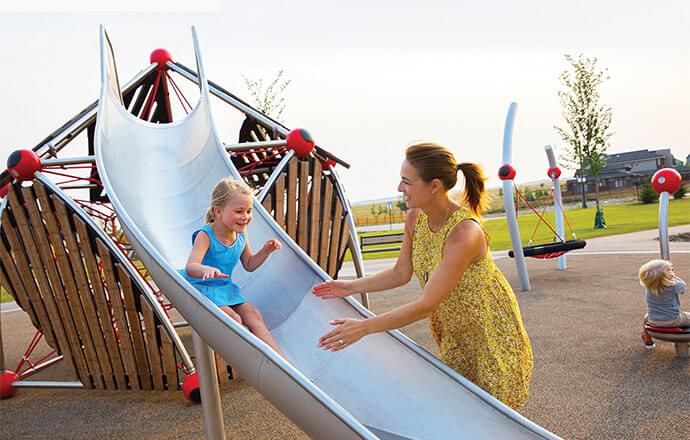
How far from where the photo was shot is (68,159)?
573 centimetres

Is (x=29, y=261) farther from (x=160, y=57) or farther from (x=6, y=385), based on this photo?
(x=160, y=57)

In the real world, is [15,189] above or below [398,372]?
above

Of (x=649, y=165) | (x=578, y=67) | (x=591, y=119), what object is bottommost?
(x=649, y=165)

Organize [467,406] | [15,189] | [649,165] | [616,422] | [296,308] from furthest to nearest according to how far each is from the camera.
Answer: [649,165], [15,189], [616,422], [296,308], [467,406]

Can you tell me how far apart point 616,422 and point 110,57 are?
612 centimetres

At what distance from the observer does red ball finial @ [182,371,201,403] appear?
525 cm

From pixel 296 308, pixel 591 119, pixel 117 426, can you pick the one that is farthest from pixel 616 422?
pixel 591 119

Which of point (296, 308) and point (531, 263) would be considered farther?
point (531, 263)

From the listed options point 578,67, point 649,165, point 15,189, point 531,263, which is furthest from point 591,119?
point 649,165

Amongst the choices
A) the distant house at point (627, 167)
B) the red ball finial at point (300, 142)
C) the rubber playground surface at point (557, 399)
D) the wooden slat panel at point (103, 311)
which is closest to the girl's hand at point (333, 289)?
the rubber playground surface at point (557, 399)

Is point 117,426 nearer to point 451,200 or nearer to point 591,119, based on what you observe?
point 451,200

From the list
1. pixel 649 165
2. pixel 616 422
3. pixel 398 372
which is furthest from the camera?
pixel 649 165

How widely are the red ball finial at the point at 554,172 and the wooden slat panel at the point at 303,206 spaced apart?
258 inches

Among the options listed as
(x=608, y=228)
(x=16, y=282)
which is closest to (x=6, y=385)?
(x=16, y=282)
